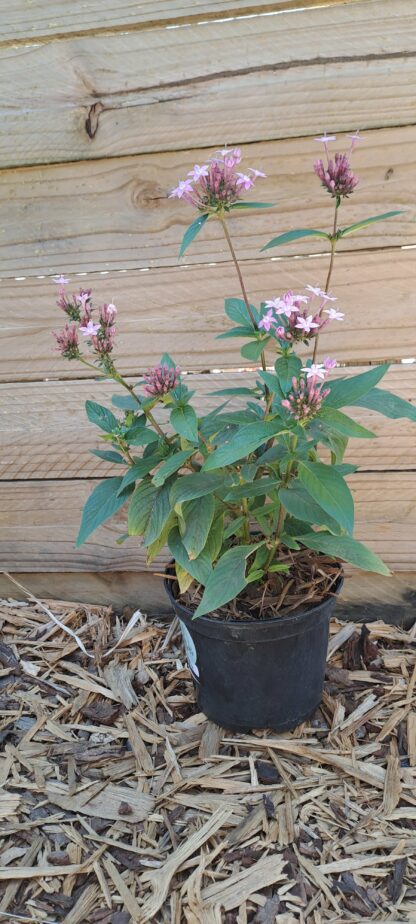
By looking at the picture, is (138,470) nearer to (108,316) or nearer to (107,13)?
(108,316)

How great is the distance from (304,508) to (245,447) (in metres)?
0.20

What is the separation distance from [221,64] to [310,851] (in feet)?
5.00

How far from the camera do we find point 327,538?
130 cm

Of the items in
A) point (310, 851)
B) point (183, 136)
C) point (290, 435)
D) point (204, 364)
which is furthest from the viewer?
point (204, 364)

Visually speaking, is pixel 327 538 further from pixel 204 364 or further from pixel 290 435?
pixel 204 364

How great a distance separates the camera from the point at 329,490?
3.59 feet

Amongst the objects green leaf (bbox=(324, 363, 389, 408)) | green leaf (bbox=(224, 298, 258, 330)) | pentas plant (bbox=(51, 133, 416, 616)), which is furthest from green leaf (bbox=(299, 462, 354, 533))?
green leaf (bbox=(224, 298, 258, 330))

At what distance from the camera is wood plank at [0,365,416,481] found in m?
1.73

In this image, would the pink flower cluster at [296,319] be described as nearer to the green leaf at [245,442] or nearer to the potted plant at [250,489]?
the potted plant at [250,489]

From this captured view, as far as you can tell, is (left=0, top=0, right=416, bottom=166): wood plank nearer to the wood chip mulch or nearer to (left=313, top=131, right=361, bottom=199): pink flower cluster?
(left=313, top=131, right=361, bottom=199): pink flower cluster

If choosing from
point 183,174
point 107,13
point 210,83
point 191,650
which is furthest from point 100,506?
point 107,13

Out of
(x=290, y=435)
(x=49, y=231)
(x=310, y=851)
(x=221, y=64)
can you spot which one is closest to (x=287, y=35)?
(x=221, y=64)

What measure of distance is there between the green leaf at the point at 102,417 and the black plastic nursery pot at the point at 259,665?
37 centimetres

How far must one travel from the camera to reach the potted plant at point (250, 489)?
44.8 inches
